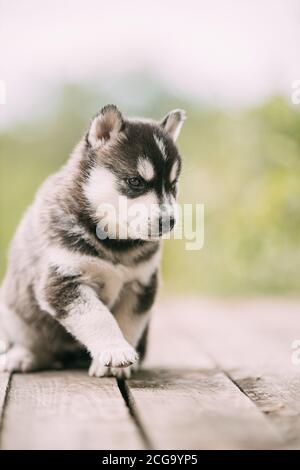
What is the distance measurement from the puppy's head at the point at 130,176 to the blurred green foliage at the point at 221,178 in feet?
11.8

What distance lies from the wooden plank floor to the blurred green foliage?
260 centimetres

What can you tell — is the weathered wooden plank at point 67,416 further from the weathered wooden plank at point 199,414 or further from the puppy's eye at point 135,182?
the puppy's eye at point 135,182

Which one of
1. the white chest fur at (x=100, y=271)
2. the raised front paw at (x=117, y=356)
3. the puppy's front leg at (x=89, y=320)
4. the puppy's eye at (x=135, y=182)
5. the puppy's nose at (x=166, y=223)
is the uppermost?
the puppy's eye at (x=135, y=182)

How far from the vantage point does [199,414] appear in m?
2.27

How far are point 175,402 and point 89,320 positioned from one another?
0.59 m

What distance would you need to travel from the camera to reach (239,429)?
82.0 inches

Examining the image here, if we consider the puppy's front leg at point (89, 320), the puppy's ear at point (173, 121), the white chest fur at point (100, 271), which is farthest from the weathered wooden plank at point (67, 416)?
the puppy's ear at point (173, 121)

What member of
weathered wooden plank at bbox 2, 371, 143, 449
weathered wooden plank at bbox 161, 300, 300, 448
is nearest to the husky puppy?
weathered wooden plank at bbox 2, 371, 143, 449

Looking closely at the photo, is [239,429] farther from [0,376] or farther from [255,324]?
[255,324]

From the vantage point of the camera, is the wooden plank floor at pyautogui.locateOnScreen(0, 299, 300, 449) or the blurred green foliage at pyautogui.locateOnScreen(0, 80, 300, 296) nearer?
the wooden plank floor at pyautogui.locateOnScreen(0, 299, 300, 449)

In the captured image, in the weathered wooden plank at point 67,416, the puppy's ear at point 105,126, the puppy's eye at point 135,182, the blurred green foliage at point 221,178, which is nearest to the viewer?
the weathered wooden plank at point 67,416

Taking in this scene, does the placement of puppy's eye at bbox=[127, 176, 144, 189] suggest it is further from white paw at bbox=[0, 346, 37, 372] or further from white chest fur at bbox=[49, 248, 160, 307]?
white paw at bbox=[0, 346, 37, 372]

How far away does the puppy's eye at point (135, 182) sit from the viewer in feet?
10.1

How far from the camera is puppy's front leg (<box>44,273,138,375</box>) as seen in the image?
2770 millimetres
